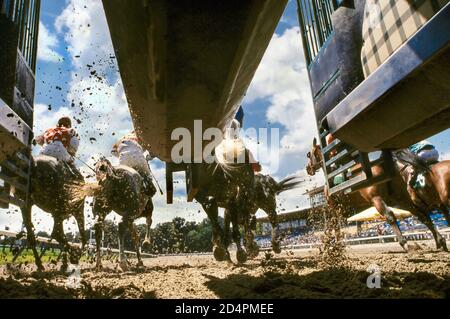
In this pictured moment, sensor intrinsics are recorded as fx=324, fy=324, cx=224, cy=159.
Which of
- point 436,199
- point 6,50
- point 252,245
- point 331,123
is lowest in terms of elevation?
point 252,245

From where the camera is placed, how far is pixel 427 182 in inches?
290

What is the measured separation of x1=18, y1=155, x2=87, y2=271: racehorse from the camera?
616 centimetres

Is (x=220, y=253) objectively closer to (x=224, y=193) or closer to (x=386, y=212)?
(x=224, y=193)

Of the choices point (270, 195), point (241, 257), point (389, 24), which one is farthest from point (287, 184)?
point (389, 24)

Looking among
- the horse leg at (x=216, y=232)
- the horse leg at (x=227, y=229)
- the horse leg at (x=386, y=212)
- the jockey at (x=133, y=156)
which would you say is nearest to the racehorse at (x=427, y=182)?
the horse leg at (x=386, y=212)

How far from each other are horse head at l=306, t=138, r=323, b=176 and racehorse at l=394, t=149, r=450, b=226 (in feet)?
5.86

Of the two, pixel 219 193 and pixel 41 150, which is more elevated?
pixel 41 150

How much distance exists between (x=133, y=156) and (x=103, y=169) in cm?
119

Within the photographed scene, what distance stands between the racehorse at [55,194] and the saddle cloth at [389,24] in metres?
5.81

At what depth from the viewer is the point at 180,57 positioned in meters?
1.92

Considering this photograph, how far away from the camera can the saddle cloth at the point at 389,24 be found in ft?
6.77
